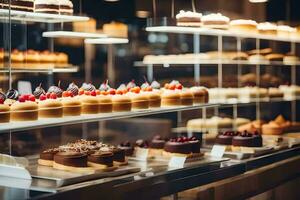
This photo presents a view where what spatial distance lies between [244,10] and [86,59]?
220 cm

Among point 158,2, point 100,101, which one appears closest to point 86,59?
point 158,2

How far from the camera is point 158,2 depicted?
8.16 m

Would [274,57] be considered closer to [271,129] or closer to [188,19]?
[271,129]

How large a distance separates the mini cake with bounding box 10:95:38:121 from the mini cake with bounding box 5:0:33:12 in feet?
1.93

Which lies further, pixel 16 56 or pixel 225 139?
pixel 225 139

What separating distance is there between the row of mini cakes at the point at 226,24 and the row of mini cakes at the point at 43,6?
1.25 metres

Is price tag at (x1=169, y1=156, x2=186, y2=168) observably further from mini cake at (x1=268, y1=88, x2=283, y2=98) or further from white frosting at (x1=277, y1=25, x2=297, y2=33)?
white frosting at (x1=277, y1=25, x2=297, y2=33)

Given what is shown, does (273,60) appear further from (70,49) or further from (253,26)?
(70,49)

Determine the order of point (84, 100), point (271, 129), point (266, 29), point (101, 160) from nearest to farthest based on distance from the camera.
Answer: point (101, 160)
point (84, 100)
point (266, 29)
point (271, 129)

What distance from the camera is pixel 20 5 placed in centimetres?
369

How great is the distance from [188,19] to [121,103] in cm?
139

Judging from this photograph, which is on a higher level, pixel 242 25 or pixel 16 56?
pixel 242 25

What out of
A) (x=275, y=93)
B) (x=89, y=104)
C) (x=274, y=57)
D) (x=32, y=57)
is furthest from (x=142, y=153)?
(x=274, y=57)

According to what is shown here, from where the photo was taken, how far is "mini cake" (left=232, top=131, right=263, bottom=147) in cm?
515
